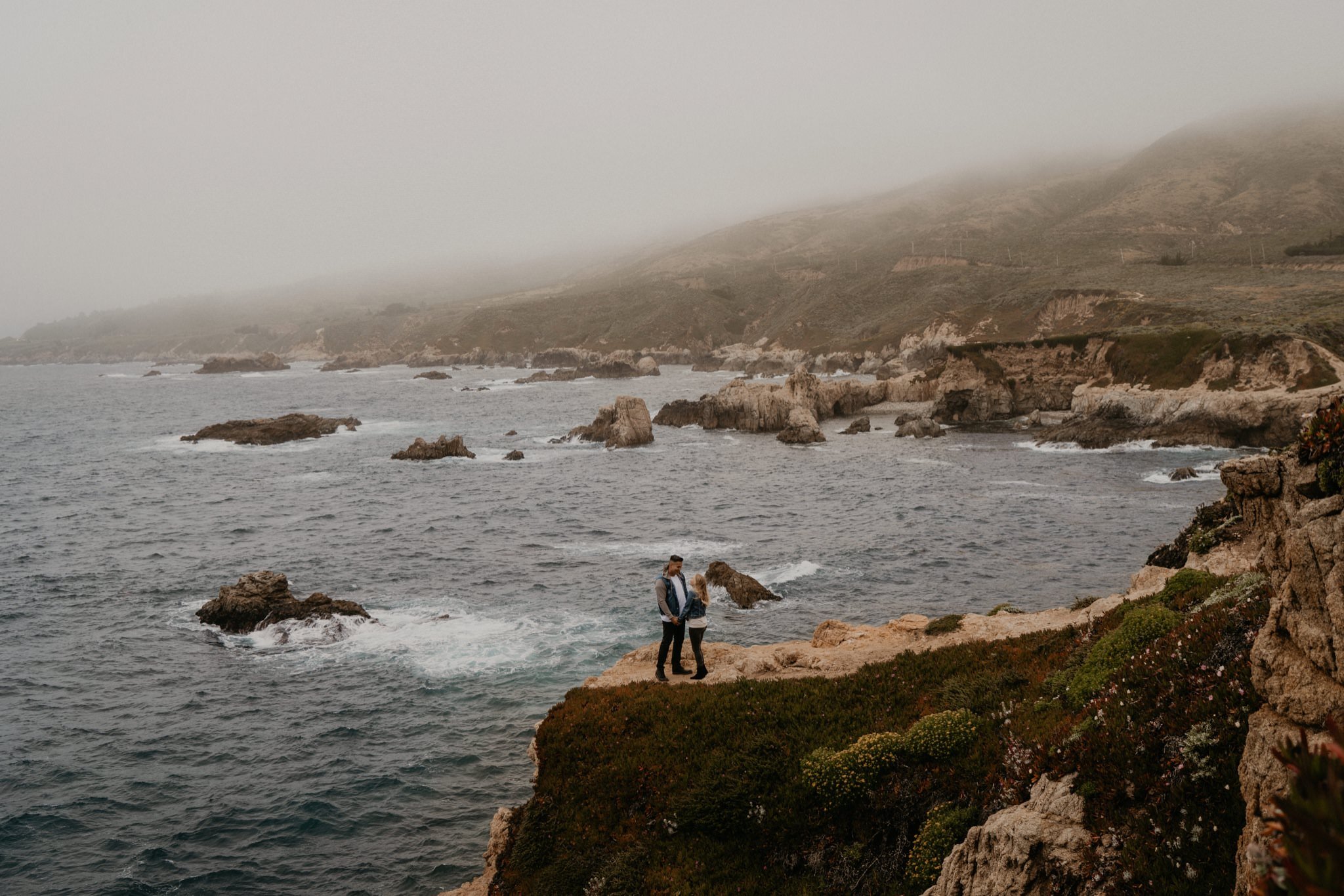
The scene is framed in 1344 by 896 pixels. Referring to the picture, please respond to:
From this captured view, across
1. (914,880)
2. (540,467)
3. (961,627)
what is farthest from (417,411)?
(914,880)

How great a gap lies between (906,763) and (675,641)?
739 centimetres

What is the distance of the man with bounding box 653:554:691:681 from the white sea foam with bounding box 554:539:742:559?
24.0 metres

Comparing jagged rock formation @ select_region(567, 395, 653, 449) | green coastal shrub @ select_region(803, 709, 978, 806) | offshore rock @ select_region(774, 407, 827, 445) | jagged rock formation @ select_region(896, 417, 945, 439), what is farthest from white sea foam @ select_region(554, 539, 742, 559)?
jagged rock formation @ select_region(896, 417, 945, 439)

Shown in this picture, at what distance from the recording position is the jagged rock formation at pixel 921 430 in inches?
3386

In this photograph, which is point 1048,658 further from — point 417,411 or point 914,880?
point 417,411

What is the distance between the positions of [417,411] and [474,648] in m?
96.6

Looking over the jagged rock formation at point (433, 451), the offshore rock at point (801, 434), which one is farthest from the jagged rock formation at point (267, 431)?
the offshore rock at point (801, 434)

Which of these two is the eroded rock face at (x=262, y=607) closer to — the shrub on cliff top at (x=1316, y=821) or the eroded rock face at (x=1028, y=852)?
the eroded rock face at (x=1028, y=852)

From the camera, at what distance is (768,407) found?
95.9 m

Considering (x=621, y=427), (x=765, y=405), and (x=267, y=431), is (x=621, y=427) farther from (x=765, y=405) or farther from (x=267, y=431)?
(x=267, y=431)

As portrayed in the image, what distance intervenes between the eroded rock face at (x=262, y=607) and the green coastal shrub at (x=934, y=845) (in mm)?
28315

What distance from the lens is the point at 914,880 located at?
35.2 ft

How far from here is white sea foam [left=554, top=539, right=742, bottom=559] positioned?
43781 mm

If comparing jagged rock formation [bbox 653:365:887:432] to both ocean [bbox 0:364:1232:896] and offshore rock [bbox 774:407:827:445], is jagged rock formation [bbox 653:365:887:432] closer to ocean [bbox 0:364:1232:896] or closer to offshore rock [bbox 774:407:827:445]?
offshore rock [bbox 774:407:827:445]
